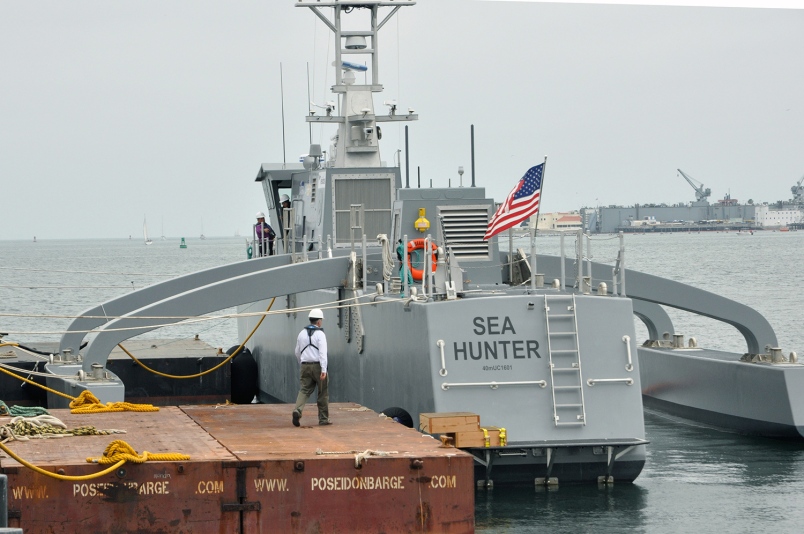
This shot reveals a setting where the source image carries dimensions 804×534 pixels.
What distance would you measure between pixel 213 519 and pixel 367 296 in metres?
8.94

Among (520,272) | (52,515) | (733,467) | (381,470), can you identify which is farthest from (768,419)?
(52,515)

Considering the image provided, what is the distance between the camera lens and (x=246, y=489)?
35.3 feet

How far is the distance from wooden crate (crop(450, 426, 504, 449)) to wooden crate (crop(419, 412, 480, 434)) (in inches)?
2.6

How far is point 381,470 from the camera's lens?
11031 millimetres

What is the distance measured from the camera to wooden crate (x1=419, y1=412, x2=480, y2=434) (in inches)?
578

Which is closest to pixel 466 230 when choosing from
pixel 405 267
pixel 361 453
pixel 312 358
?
pixel 405 267

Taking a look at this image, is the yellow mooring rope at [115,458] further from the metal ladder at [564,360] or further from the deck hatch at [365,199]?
the deck hatch at [365,199]

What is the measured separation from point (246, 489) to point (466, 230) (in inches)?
362

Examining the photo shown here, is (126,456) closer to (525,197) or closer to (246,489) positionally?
(246,489)

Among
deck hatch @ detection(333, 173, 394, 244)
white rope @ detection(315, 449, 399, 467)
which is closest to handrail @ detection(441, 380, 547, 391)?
white rope @ detection(315, 449, 399, 467)

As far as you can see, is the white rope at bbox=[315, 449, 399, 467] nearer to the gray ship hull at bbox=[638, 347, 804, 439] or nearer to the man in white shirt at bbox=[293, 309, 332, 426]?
the man in white shirt at bbox=[293, 309, 332, 426]

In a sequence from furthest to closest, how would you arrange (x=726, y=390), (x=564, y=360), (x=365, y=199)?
(x=365, y=199), (x=726, y=390), (x=564, y=360)

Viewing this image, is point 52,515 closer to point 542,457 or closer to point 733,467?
point 542,457

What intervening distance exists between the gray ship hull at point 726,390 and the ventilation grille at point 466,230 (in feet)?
17.9
